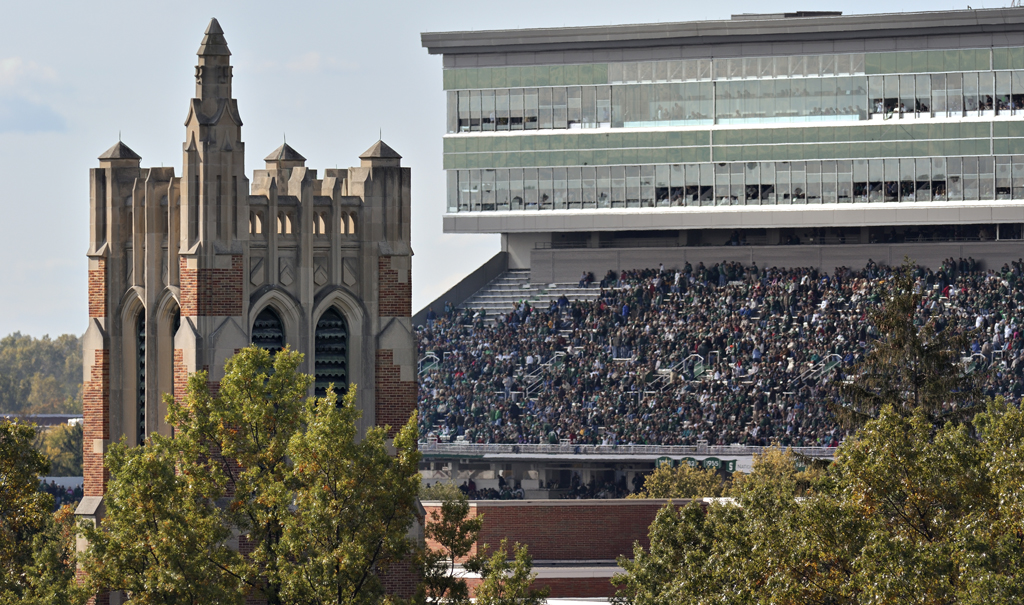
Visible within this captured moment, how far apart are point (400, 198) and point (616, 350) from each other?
171ft

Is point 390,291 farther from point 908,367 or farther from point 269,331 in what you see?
point 908,367

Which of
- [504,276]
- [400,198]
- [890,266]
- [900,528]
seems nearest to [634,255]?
[504,276]

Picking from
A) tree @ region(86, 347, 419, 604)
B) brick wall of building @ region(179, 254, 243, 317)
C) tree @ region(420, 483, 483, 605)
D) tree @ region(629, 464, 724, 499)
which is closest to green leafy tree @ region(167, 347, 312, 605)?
tree @ region(86, 347, 419, 604)

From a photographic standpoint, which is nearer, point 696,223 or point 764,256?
point 764,256

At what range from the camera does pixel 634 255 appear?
95.2m

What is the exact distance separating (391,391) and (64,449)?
114 meters

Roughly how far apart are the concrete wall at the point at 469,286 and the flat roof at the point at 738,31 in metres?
11.5

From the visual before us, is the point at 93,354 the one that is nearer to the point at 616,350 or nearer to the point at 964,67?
the point at 616,350

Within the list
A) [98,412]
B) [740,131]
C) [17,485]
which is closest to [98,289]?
[98,412]

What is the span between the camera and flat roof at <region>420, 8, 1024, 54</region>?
297 feet

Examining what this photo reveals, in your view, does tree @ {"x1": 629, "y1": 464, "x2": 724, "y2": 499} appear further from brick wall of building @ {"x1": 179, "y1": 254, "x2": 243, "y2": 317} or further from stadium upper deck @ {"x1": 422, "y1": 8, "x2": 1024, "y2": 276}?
brick wall of building @ {"x1": 179, "y1": 254, "x2": 243, "y2": 317}

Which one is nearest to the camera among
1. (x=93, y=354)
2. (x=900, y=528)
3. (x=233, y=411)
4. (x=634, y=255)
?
(x=900, y=528)

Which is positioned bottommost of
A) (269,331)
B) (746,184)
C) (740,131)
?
(269,331)

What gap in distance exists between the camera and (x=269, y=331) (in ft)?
102
